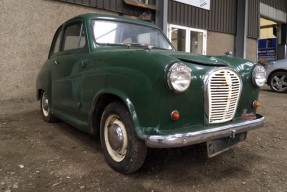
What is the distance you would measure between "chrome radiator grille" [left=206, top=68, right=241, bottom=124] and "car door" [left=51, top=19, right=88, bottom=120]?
5.15 ft

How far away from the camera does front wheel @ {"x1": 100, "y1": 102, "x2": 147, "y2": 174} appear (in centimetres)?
271

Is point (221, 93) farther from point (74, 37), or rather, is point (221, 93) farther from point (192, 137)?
point (74, 37)

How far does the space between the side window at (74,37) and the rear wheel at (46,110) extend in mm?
1026

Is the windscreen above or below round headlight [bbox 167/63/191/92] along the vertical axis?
above

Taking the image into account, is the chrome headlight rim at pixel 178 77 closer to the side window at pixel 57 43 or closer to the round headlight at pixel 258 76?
the round headlight at pixel 258 76

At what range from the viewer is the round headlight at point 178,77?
247 centimetres

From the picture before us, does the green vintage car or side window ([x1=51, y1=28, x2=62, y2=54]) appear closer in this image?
the green vintage car

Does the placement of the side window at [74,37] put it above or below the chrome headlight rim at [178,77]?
above

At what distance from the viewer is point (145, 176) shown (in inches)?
115

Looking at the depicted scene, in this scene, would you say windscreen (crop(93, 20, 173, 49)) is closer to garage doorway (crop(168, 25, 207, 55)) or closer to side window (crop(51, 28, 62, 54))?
side window (crop(51, 28, 62, 54))

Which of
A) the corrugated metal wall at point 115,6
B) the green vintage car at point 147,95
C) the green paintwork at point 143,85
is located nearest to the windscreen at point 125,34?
the green vintage car at point 147,95

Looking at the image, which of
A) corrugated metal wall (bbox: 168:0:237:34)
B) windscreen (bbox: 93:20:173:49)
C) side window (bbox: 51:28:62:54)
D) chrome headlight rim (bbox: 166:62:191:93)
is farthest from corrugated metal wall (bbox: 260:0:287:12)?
chrome headlight rim (bbox: 166:62:191:93)

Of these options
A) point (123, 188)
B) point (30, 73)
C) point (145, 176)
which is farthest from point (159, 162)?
point (30, 73)

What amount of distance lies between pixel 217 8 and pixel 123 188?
37.6 feet
